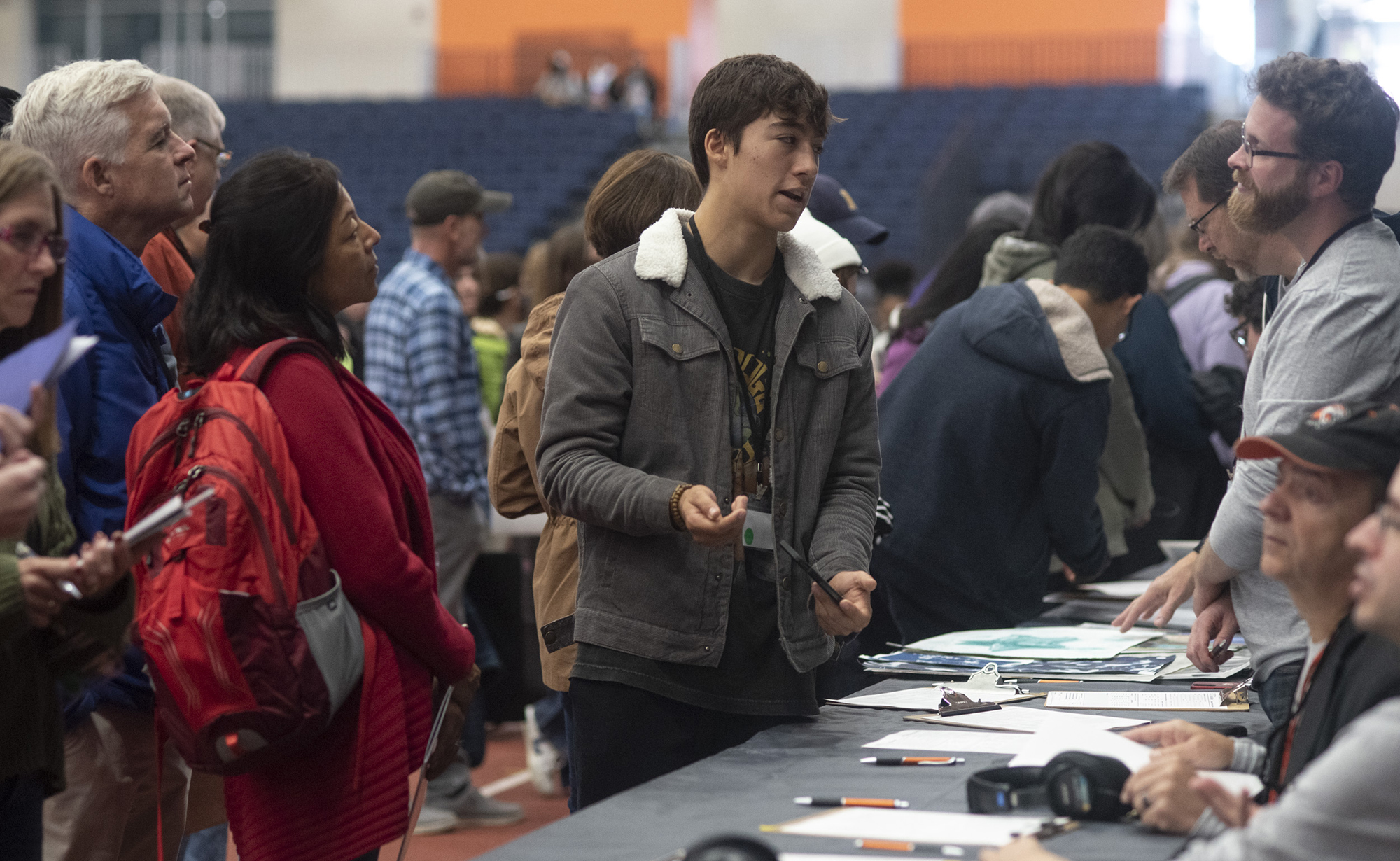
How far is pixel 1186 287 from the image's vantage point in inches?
187

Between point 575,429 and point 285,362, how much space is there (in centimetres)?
40

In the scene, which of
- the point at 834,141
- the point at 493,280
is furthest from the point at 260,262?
the point at 834,141

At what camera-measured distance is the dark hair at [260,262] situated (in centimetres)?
199

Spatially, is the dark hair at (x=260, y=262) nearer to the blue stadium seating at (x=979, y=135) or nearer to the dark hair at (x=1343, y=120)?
the dark hair at (x=1343, y=120)

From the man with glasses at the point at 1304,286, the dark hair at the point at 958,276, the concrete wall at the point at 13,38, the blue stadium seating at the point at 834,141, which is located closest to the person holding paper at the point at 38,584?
the man with glasses at the point at 1304,286

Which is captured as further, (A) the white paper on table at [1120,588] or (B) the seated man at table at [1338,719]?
(A) the white paper on table at [1120,588]

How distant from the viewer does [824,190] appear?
351cm

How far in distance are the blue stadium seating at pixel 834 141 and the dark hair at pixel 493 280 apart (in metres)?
5.65

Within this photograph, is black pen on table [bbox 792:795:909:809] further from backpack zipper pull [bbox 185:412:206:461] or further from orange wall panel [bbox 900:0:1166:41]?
orange wall panel [bbox 900:0:1166:41]

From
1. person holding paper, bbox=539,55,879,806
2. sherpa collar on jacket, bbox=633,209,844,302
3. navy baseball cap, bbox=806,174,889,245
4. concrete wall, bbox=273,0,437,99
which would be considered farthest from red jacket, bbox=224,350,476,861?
concrete wall, bbox=273,0,437,99

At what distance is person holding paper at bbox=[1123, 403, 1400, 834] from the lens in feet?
4.88

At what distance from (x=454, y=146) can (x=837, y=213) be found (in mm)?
12723

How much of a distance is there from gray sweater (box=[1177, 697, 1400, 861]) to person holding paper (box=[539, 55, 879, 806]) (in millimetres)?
767

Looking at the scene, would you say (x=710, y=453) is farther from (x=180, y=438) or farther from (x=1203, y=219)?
(x=1203, y=219)
